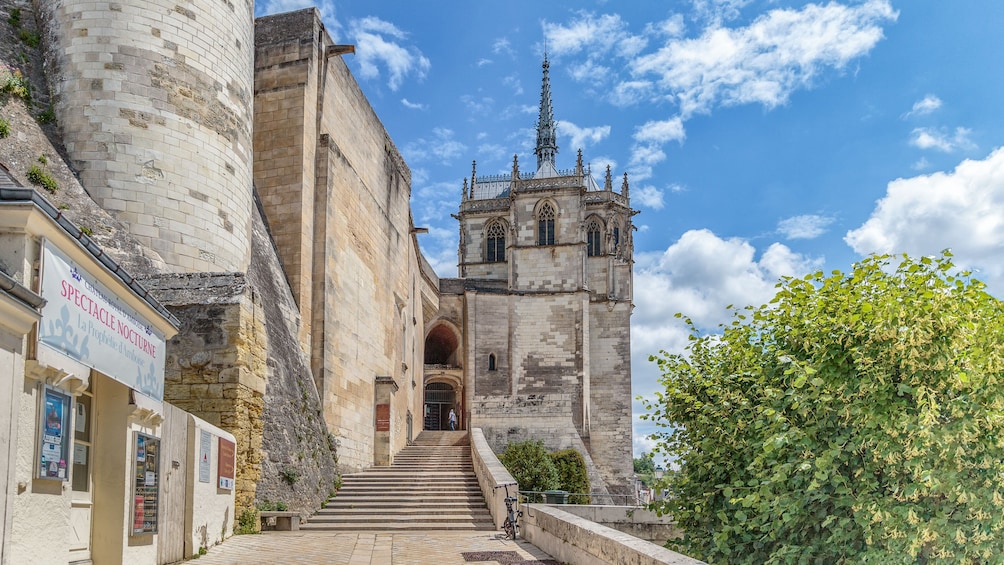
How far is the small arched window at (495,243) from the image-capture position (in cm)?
4791

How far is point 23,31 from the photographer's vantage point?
1241 cm

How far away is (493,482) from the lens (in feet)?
44.0

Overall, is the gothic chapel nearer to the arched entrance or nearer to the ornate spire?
the arched entrance

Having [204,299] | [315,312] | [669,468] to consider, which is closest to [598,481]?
[315,312]

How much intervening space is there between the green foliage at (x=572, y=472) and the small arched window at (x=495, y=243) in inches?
868

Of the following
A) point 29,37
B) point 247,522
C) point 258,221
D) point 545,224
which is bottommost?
point 247,522

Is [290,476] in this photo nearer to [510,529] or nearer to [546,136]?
[510,529]

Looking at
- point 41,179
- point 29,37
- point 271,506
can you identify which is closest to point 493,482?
point 271,506

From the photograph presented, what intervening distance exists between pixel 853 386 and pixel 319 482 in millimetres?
9856

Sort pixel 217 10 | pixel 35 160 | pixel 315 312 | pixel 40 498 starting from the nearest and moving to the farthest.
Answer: pixel 40 498 → pixel 35 160 → pixel 217 10 → pixel 315 312

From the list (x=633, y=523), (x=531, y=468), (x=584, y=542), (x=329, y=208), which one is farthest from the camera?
(x=531, y=468)

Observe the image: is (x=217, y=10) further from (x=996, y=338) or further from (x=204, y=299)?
(x=996, y=338)

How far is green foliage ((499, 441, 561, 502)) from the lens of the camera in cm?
2458

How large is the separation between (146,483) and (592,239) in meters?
41.0
